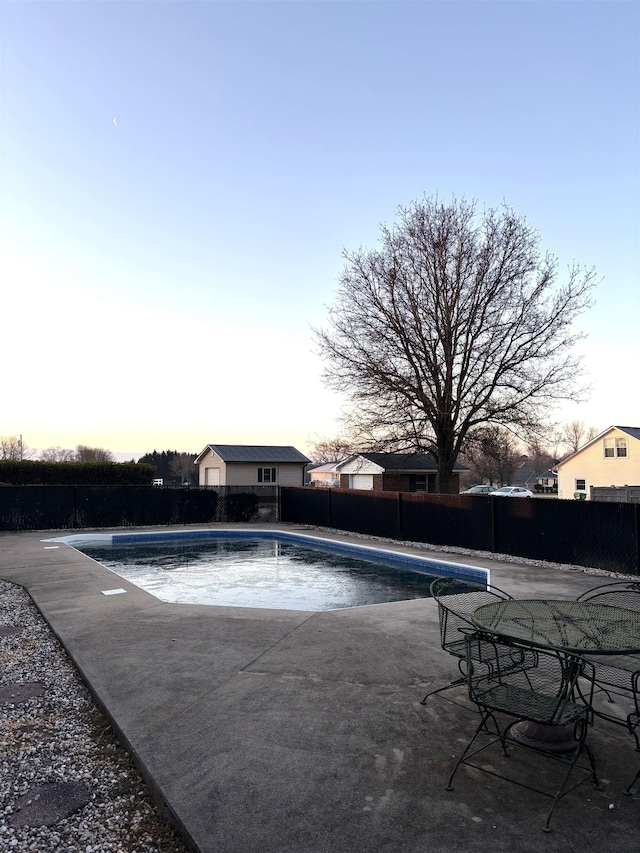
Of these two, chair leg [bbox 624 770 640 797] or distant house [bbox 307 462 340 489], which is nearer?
chair leg [bbox 624 770 640 797]

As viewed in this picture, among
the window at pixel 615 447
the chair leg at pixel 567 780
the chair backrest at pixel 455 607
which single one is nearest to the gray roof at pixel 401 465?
the window at pixel 615 447

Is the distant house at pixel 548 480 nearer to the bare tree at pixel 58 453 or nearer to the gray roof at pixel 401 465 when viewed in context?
the gray roof at pixel 401 465

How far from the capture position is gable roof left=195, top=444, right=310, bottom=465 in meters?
28.1

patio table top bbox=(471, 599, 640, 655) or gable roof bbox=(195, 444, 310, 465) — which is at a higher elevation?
gable roof bbox=(195, 444, 310, 465)

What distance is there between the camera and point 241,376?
2250cm

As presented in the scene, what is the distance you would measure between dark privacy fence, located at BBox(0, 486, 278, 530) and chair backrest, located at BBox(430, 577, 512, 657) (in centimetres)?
1467

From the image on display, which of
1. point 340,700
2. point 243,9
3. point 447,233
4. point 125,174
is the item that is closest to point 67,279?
point 125,174

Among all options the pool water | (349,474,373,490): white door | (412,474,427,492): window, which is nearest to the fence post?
the pool water

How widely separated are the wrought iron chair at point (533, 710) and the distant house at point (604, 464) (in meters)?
28.6

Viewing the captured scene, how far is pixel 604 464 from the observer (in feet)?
97.5

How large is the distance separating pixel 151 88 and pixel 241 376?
1219 centimetres

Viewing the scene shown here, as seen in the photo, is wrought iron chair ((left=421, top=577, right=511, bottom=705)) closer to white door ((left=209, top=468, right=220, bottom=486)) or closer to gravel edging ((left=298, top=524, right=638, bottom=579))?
gravel edging ((left=298, top=524, right=638, bottom=579))

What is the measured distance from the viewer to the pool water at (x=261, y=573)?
8.46m

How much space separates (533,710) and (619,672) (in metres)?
1.80
